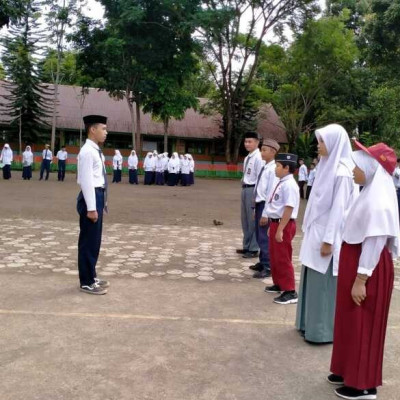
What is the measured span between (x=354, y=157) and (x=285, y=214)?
1.85 metres

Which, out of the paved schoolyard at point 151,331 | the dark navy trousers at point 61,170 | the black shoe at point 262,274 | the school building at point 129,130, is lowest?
the paved schoolyard at point 151,331

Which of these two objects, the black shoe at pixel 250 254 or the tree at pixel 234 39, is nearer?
the black shoe at pixel 250 254

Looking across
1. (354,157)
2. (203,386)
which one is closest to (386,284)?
(354,157)

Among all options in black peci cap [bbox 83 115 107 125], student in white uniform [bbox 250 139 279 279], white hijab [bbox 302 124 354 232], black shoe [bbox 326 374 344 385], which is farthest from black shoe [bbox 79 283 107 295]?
black shoe [bbox 326 374 344 385]

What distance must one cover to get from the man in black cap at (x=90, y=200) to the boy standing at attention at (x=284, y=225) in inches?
73.4

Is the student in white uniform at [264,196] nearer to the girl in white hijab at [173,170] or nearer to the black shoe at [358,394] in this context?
the black shoe at [358,394]

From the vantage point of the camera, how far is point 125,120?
33.1 m

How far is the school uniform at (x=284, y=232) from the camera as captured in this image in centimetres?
480

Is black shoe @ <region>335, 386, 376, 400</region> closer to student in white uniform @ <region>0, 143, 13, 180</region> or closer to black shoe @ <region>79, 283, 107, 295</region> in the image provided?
black shoe @ <region>79, 283, 107, 295</region>

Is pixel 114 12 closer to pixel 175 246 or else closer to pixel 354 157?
pixel 175 246

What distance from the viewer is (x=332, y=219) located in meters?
3.62

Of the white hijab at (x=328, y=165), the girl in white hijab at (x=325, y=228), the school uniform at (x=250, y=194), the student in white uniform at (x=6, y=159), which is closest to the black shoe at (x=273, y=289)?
the girl in white hijab at (x=325, y=228)

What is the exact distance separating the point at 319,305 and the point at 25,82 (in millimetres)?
30773

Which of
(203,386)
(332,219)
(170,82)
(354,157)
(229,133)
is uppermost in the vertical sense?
(170,82)
